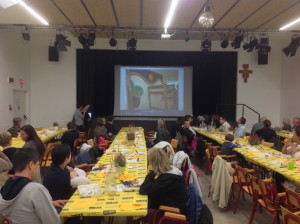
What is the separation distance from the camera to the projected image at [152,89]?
13.0 metres

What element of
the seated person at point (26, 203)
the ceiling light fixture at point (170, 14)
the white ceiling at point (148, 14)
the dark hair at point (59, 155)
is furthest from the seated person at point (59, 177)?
the ceiling light fixture at point (170, 14)

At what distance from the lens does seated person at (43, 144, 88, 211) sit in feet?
10.3

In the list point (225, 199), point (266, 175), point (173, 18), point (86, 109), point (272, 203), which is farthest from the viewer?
point (86, 109)

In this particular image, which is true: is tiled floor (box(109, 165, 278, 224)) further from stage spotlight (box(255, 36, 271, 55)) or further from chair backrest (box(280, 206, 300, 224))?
stage spotlight (box(255, 36, 271, 55))

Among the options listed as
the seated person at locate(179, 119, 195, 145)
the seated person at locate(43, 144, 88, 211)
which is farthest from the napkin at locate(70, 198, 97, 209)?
the seated person at locate(179, 119, 195, 145)

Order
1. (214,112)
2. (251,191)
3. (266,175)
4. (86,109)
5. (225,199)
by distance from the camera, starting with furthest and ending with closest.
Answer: (214,112), (86,109), (266,175), (225,199), (251,191)

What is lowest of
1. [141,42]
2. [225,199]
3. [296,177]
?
[225,199]

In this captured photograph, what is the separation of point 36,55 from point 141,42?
4358 millimetres

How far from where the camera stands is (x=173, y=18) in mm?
7805

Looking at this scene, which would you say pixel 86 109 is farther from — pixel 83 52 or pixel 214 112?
pixel 214 112

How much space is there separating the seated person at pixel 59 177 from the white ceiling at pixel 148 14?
4400 millimetres

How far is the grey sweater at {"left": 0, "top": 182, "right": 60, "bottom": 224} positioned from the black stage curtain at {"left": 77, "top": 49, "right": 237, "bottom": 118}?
10508 millimetres

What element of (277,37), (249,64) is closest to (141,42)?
(249,64)

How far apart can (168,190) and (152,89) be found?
1007 cm
